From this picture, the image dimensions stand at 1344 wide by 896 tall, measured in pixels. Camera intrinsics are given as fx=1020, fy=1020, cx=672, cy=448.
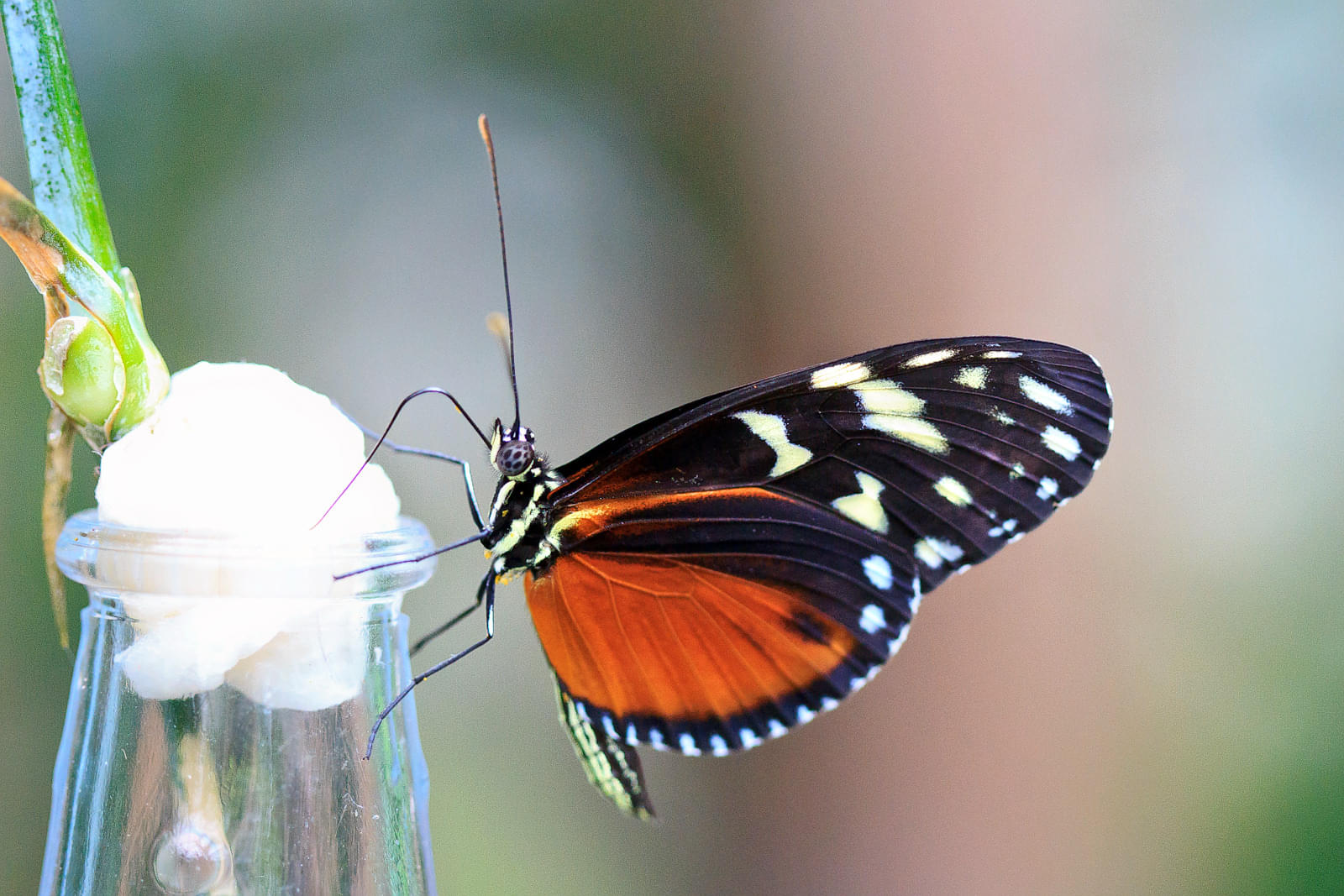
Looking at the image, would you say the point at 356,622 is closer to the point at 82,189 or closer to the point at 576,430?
the point at 82,189

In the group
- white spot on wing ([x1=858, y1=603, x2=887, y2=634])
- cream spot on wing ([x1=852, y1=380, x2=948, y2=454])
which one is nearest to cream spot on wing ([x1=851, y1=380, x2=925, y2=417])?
cream spot on wing ([x1=852, y1=380, x2=948, y2=454])

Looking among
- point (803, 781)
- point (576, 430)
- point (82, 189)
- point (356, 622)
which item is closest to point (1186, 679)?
point (803, 781)

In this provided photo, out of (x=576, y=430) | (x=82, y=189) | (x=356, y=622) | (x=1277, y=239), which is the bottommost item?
(x=356, y=622)

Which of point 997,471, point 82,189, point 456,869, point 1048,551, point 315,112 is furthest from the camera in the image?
Answer: point 315,112

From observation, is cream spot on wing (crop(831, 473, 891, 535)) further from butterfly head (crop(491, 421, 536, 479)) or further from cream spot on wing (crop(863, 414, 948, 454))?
butterfly head (crop(491, 421, 536, 479))

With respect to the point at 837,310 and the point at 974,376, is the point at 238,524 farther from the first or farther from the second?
the point at 837,310

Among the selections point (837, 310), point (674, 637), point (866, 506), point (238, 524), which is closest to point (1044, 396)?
point (866, 506)
